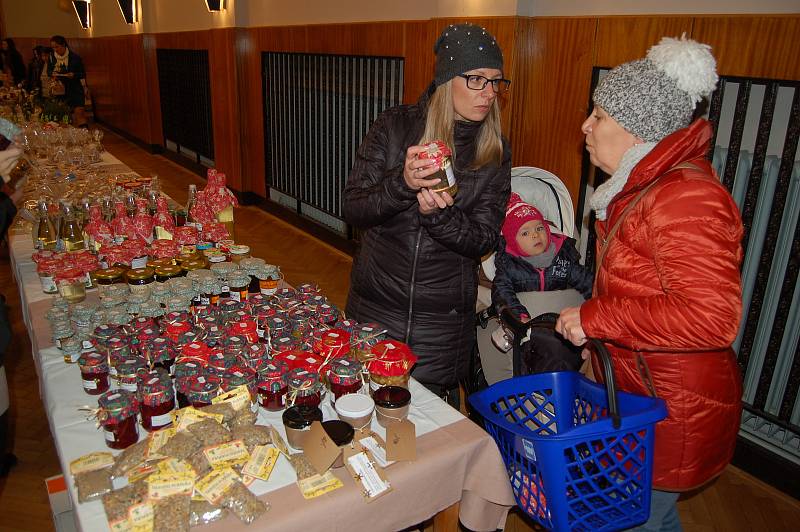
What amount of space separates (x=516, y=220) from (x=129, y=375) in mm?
1689

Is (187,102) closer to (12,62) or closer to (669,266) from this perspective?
(12,62)

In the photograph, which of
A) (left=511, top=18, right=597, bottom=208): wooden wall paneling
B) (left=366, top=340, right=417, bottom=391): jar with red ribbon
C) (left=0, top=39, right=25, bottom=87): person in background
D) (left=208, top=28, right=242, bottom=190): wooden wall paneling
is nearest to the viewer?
(left=366, top=340, right=417, bottom=391): jar with red ribbon

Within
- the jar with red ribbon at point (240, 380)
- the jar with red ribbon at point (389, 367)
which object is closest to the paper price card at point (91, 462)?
the jar with red ribbon at point (240, 380)

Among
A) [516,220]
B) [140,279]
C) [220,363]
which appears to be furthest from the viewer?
[516,220]

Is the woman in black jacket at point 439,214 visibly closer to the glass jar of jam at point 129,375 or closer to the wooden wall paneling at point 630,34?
the glass jar of jam at point 129,375

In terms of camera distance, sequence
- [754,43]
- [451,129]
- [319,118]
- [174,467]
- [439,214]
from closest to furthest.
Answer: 1. [174,467]
2. [439,214]
3. [451,129]
4. [754,43]
5. [319,118]

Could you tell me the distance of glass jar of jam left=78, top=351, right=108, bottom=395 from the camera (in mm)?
1619

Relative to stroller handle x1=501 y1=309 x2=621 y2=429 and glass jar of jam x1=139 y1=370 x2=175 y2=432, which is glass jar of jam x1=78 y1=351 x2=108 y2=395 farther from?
stroller handle x1=501 y1=309 x2=621 y2=429

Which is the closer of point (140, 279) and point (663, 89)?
point (663, 89)

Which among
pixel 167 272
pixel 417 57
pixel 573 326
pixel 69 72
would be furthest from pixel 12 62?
pixel 573 326

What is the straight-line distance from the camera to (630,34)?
2.79 metres

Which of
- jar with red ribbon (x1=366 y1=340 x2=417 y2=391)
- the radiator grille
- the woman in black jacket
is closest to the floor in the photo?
jar with red ribbon (x1=366 y1=340 x2=417 y2=391)

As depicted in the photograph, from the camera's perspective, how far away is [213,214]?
2.94 metres

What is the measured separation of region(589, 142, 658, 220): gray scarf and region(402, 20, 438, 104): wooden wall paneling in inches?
103
